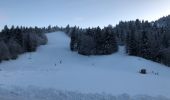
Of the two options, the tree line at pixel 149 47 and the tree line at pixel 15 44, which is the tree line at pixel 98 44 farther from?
the tree line at pixel 15 44

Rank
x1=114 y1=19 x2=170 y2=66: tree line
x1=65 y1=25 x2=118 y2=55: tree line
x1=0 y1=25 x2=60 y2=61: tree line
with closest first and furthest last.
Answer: x1=0 y1=25 x2=60 y2=61: tree line, x1=114 y1=19 x2=170 y2=66: tree line, x1=65 y1=25 x2=118 y2=55: tree line

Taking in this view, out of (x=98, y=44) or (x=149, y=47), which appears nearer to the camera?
(x=149, y=47)

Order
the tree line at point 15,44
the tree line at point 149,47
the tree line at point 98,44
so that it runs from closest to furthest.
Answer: the tree line at point 15,44 → the tree line at point 149,47 → the tree line at point 98,44

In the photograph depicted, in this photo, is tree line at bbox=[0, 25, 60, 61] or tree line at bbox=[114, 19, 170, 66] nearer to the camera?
tree line at bbox=[0, 25, 60, 61]

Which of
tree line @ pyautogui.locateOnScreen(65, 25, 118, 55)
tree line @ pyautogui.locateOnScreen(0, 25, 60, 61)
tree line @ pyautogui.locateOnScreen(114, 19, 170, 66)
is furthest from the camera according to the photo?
tree line @ pyautogui.locateOnScreen(65, 25, 118, 55)

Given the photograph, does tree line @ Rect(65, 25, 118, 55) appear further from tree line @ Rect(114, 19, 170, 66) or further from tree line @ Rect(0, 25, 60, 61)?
A: tree line @ Rect(0, 25, 60, 61)

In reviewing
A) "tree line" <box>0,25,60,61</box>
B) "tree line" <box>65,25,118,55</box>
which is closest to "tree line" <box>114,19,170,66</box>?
"tree line" <box>65,25,118,55</box>

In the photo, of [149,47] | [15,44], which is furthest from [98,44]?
[15,44]

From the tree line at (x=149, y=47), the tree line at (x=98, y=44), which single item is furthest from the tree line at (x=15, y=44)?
the tree line at (x=149, y=47)

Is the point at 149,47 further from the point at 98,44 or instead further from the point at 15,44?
the point at 15,44

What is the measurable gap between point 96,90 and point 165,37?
8432 centimetres

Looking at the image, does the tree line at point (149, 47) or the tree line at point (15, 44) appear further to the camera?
the tree line at point (149, 47)

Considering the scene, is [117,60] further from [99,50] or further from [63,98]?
[63,98]

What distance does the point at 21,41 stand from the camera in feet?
323
